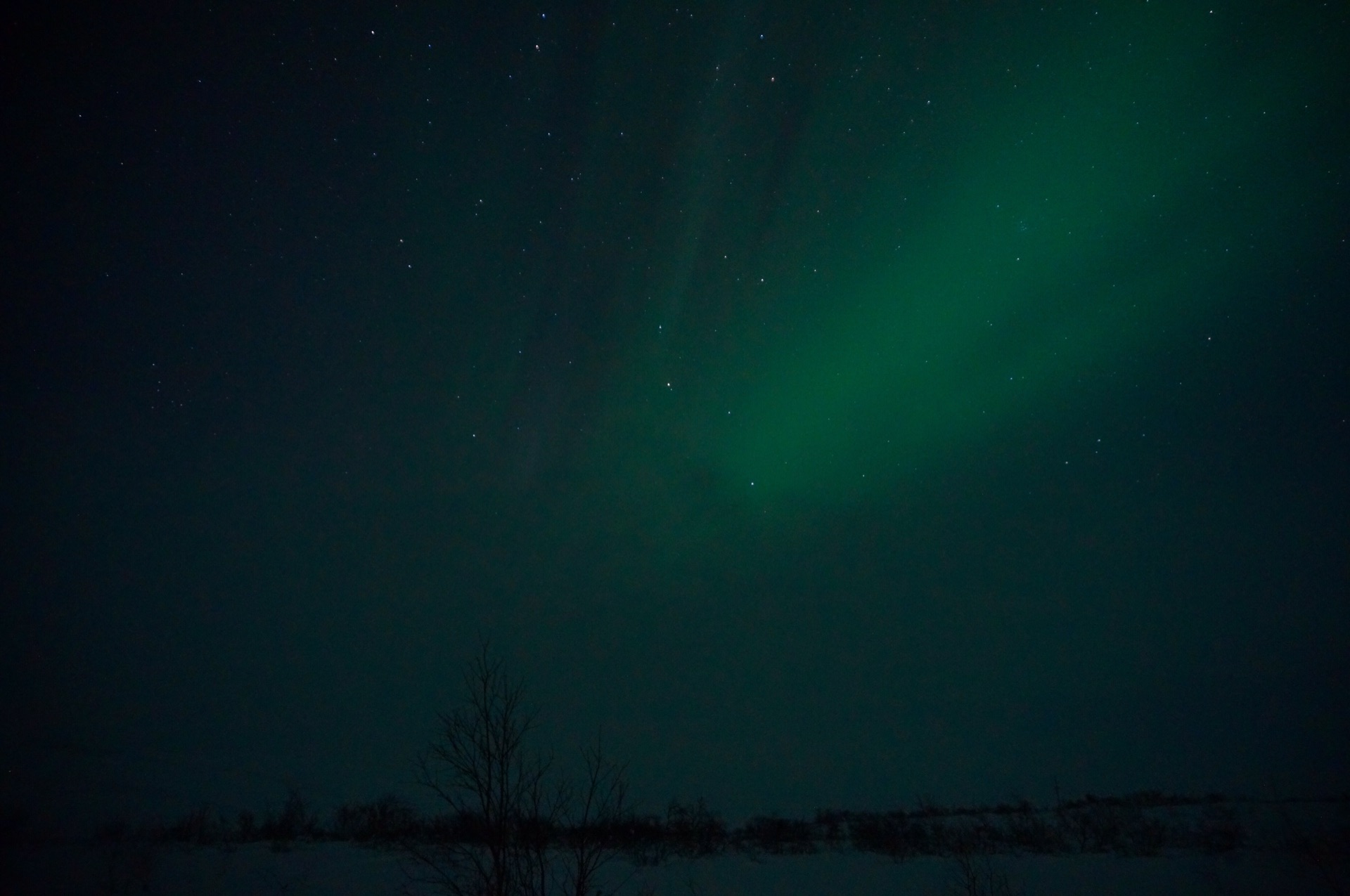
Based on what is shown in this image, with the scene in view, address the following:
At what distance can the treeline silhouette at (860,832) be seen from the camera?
16.4 meters

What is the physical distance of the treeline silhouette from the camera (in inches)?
645

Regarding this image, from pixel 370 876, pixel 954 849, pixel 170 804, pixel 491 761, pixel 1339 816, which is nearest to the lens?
pixel 491 761

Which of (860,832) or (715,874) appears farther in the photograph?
(860,832)

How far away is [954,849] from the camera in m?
16.4

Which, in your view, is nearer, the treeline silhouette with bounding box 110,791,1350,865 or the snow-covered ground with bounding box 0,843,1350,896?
the snow-covered ground with bounding box 0,843,1350,896

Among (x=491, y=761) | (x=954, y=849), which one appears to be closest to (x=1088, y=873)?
(x=954, y=849)

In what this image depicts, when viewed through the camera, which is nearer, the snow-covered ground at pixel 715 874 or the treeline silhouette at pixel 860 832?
the snow-covered ground at pixel 715 874

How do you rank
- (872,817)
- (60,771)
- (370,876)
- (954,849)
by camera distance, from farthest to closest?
(60,771)
(872,817)
(954,849)
(370,876)

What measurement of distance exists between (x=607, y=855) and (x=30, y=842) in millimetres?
15420

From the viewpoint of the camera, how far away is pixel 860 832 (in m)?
19.8

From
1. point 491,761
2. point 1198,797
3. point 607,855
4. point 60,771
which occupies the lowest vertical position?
point 1198,797

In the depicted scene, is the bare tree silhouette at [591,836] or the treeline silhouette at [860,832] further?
the treeline silhouette at [860,832]

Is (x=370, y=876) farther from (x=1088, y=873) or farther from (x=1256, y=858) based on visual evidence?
(x=1256, y=858)

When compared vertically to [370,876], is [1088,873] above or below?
below
